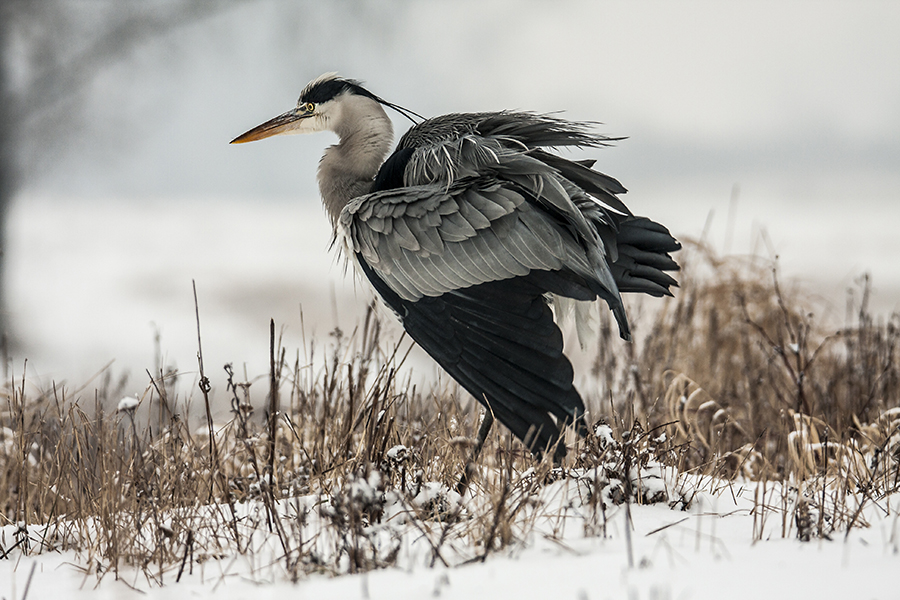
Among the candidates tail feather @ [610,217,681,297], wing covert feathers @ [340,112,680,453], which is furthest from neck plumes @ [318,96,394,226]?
tail feather @ [610,217,681,297]

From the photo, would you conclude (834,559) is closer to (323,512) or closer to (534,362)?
(534,362)

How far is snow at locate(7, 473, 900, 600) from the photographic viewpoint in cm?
235

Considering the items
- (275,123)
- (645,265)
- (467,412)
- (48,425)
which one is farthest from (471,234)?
(48,425)

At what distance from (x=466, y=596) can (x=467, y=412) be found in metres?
2.58

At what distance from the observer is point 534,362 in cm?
345

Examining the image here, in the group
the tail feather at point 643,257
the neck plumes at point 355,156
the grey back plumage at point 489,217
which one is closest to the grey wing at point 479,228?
the grey back plumage at point 489,217

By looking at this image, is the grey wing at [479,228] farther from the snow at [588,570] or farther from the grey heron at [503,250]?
the snow at [588,570]

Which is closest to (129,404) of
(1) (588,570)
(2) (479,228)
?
(2) (479,228)

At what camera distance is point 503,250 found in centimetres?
376

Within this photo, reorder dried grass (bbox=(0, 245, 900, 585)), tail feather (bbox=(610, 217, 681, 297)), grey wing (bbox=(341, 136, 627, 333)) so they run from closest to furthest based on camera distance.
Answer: dried grass (bbox=(0, 245, 900, 585)), grey wing (bbox=(341, 136, 627, 333)), tail feather (bbox=(610, 217, 681, 297))

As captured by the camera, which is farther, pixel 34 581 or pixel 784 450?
pixel 784 450

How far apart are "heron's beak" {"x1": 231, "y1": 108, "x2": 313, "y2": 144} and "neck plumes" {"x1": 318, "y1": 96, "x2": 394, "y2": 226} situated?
420 mm

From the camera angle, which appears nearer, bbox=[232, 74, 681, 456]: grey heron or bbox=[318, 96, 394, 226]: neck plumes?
bbox=[232, 74, 681, 456]: grey heron

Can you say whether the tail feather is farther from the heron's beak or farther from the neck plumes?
the heron's beak
